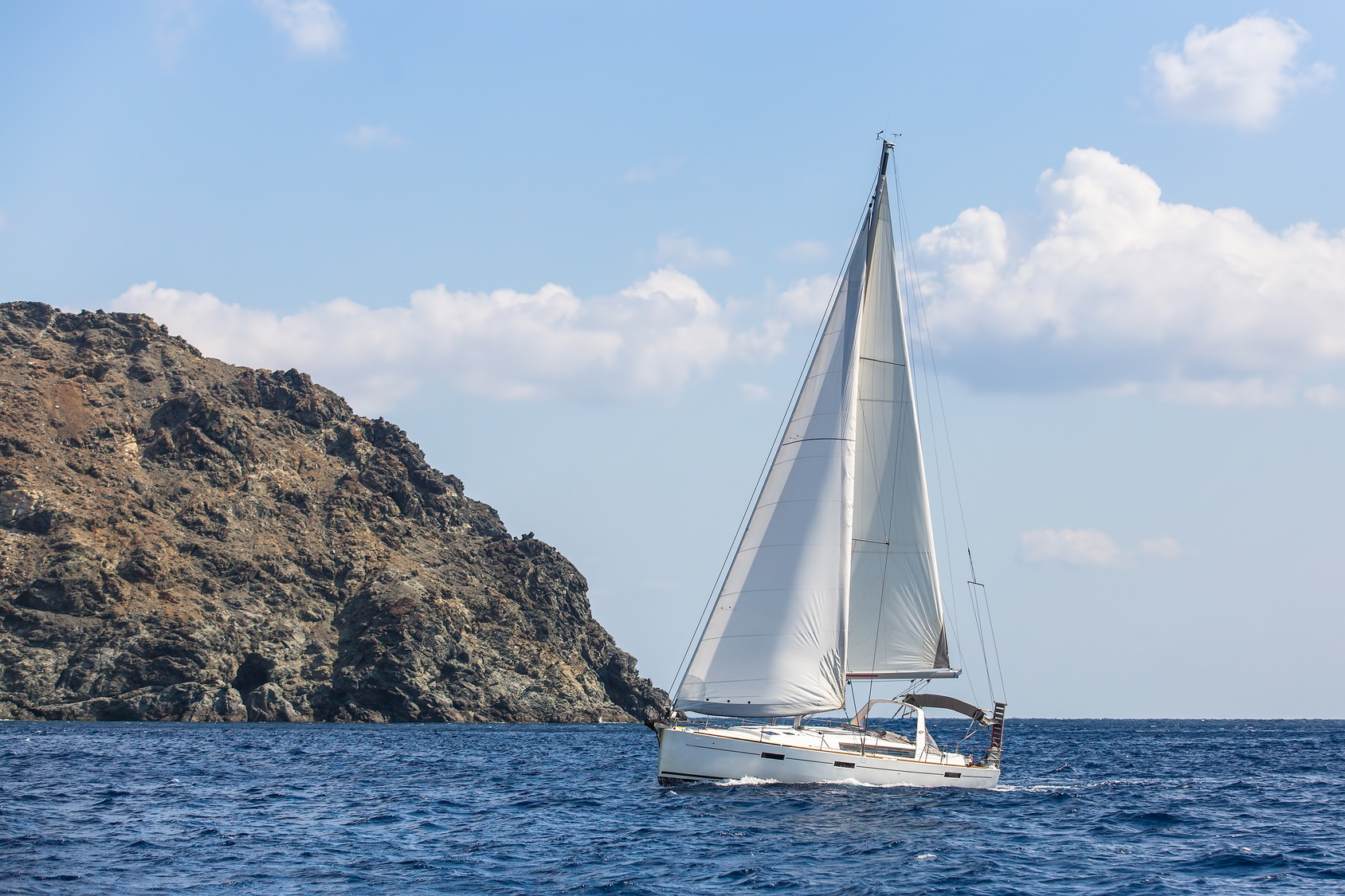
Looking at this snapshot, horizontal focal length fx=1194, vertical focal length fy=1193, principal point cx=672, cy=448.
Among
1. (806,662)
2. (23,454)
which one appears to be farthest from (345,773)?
(23,454)

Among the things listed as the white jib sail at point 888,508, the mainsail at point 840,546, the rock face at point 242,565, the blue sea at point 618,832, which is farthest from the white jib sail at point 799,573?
the rock face at point 242,565

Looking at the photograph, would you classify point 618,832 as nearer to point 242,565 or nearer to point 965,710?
point 965,710

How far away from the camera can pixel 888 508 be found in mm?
38250

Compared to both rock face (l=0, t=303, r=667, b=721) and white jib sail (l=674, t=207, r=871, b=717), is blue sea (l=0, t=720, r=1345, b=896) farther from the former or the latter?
rock face (l=0, t=303, r=667, b=721)

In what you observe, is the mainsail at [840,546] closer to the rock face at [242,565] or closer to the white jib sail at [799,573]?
the white jib sail at [799,573]

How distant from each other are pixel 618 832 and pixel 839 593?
10605mm

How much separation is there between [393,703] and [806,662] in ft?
297

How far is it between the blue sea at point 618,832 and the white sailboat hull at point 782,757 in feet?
1.82

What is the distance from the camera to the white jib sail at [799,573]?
3597 centimetres

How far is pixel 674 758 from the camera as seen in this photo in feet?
118

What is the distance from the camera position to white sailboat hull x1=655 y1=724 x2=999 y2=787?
115ft

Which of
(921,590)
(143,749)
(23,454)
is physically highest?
(23,454)

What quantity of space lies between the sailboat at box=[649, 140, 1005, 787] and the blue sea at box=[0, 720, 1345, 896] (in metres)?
1.30

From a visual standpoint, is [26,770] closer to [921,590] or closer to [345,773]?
[345,773]
